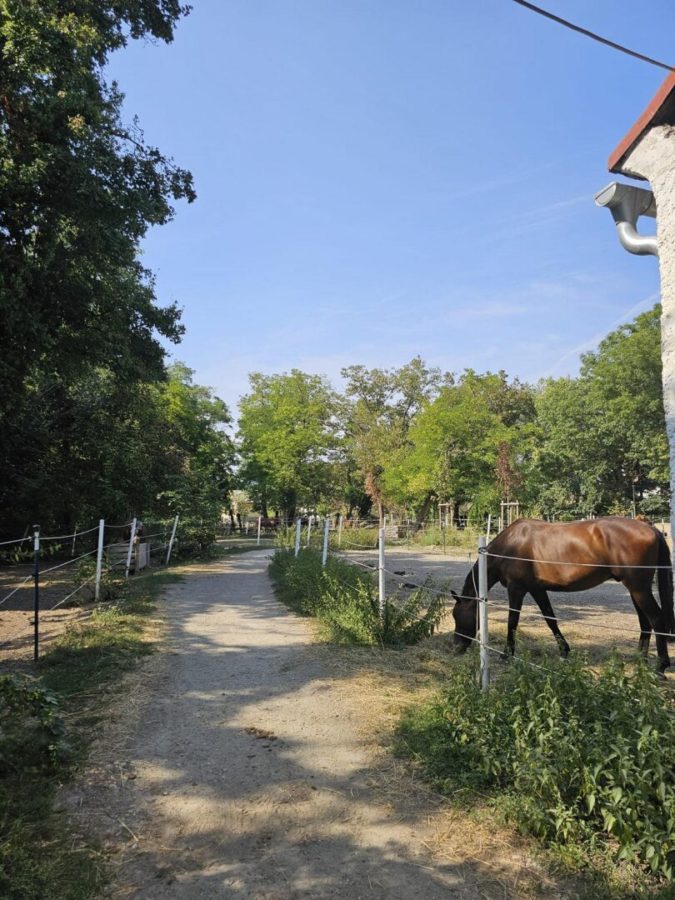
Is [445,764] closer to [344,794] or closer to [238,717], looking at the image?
[344,794]

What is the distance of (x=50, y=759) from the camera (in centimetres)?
334

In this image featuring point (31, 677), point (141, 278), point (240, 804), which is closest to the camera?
point (240, 804)

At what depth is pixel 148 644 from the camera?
6.41m

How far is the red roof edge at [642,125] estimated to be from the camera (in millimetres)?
2488

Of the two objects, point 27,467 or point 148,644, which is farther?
point 27,467

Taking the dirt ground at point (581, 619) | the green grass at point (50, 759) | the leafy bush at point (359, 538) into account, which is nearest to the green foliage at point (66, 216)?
the green grass at point (50, 759)

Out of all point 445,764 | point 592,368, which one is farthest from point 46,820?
point 592,368

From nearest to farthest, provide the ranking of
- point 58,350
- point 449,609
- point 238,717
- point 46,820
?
point 46,820, point 238,717, point 449,609, point 58,350

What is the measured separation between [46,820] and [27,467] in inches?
530

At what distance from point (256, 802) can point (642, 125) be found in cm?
406

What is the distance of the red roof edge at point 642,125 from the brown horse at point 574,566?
367 cm

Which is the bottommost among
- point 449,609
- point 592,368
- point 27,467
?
point 449,609

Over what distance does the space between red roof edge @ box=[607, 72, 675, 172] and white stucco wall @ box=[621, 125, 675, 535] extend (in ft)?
0.14

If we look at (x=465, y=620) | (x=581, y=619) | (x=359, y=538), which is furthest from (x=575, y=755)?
(x=359, y=538)
